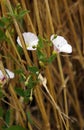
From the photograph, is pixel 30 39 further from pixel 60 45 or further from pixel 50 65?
pixel 50 65

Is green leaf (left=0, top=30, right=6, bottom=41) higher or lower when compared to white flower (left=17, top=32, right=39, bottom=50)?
higher

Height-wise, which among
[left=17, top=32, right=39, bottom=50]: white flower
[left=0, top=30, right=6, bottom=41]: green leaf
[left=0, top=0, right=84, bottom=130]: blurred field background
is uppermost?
[left=0, top=30, right=6, bottom=41]: green leaf

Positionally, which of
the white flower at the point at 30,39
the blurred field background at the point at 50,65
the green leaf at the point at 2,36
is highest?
the green leaf at the point at 2,36

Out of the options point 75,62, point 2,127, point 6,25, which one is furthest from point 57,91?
point 6,25

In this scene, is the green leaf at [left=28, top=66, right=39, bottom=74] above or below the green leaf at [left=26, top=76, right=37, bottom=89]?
above

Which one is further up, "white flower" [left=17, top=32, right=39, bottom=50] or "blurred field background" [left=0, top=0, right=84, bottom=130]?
"white flower" [left=17, top=32, right=39, bottom=50]

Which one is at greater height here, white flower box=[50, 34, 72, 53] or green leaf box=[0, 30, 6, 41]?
green leaf box=[0, 30, 6, 41]

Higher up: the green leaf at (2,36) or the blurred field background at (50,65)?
the green leaf at (2,36)

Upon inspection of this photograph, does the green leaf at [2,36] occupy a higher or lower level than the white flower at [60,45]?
higher

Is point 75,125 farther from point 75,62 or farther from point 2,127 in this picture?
point 2,127

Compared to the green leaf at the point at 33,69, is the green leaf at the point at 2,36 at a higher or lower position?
higher
